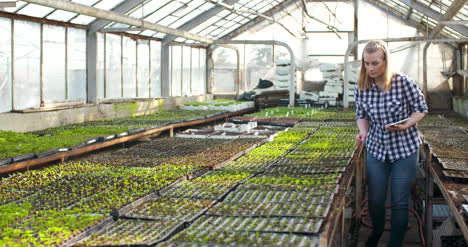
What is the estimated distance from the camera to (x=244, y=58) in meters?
23.5

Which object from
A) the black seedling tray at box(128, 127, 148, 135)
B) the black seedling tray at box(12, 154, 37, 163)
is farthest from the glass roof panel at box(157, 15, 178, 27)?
the black seedling tray at box(12, 154, 37, 163)

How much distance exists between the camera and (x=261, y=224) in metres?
3.56

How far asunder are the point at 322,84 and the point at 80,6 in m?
15.0

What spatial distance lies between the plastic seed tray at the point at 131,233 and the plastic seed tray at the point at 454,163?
3128 mm

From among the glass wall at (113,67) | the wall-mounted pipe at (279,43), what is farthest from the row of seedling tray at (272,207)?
the wall-mounted pipe at (279,43)

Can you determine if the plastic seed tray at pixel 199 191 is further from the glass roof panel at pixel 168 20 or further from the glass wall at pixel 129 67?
the glass roof panel at pixel 168 20

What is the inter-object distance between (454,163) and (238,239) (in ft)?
11.4

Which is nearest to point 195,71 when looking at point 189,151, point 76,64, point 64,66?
point 76,64

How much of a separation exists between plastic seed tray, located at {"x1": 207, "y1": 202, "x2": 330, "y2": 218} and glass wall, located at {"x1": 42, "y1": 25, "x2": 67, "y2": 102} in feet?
28.4

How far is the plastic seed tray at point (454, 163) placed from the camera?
5477 mm

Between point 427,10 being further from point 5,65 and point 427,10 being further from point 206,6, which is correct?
point 5,65

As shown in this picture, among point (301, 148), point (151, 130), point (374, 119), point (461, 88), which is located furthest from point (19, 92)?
point (461, 88)

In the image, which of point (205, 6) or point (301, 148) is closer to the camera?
point (301, 148)

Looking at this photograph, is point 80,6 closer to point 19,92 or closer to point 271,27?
point 19,92
